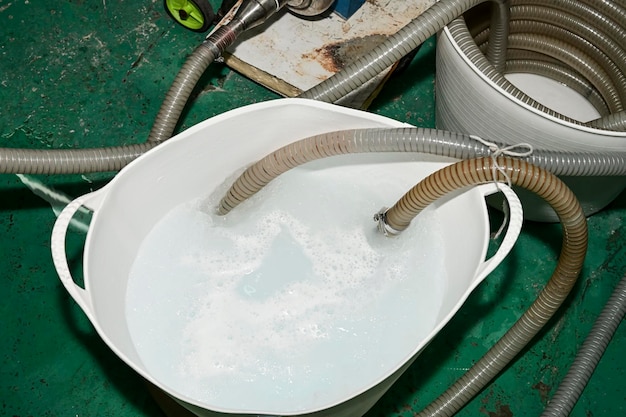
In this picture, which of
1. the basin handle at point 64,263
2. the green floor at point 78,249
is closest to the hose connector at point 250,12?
the green floor at point 78,249

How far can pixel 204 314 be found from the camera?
109 cm

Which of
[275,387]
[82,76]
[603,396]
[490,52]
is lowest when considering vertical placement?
[603,396]

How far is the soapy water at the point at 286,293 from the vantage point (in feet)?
3.40

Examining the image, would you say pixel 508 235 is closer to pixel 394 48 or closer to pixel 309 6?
pixel 394 48

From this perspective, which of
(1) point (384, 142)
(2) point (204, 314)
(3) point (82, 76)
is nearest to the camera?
(1) point (384, 142)

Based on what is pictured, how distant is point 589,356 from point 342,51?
2.34 feet

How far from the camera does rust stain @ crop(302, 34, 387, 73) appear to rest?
1410 millimetres

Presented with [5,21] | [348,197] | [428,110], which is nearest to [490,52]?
[428,110]

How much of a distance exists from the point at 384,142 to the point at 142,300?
0.41 meters

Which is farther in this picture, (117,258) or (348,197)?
(348,197)

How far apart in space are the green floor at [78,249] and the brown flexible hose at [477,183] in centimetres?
10

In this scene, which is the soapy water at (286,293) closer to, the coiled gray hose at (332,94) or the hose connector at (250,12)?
the coiled gray hose at (332,94)

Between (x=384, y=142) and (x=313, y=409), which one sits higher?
(x=384, y=142)

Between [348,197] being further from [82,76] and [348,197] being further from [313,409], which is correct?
[82,76]
